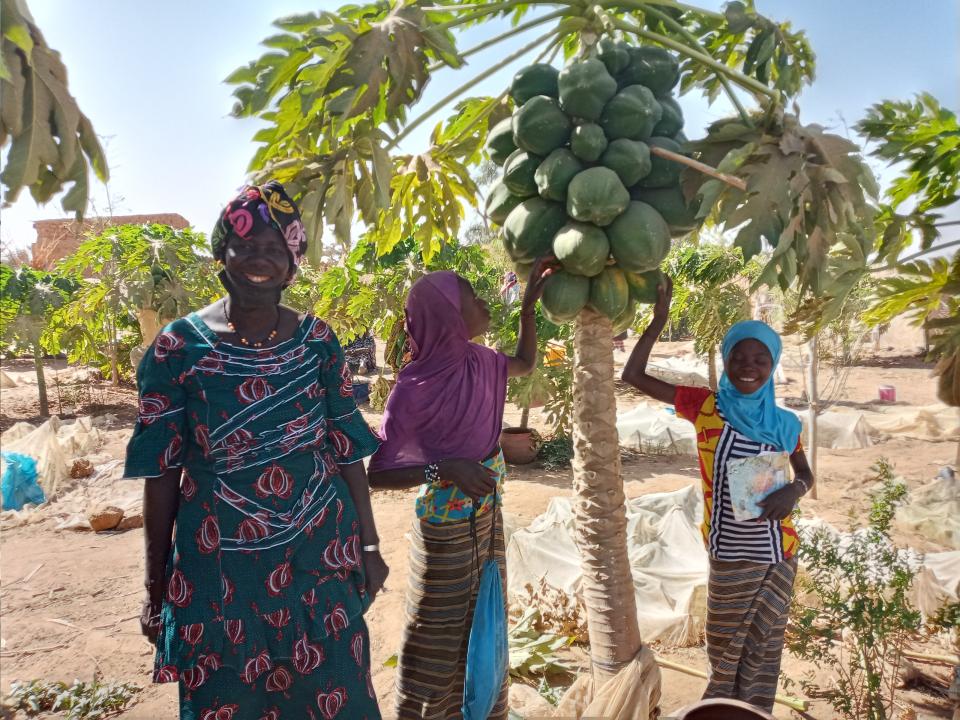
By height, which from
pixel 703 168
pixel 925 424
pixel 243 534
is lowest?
pixel 925 424

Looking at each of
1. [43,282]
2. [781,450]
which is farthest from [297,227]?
[43,282]

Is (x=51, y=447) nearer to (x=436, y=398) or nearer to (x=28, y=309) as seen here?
(x=28, y=309)

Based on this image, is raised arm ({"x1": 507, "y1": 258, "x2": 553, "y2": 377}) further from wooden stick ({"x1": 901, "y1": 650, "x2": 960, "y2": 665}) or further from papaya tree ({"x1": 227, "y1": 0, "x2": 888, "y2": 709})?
wooden stick ({"x1": 901, "y1": 650, "x2": 960, "y2": 665})

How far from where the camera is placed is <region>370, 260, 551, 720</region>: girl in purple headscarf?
2.35m

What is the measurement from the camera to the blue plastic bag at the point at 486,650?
2.30m

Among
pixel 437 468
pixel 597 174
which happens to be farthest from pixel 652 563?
pixel 597 174

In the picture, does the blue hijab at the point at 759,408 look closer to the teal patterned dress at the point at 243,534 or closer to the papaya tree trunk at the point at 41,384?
the teal patterned dress at the point at 243,534

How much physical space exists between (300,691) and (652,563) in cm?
298

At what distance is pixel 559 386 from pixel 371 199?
7039 millimetres

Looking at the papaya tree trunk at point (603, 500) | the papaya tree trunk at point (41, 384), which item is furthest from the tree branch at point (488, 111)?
the papaya tree trunk at point (41, 384)

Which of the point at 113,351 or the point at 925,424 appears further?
the point at 113,351

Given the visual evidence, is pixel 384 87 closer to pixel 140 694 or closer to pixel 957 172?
pixel 957 172

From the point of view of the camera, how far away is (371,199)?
247 cm

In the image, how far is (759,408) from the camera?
8.45ft
